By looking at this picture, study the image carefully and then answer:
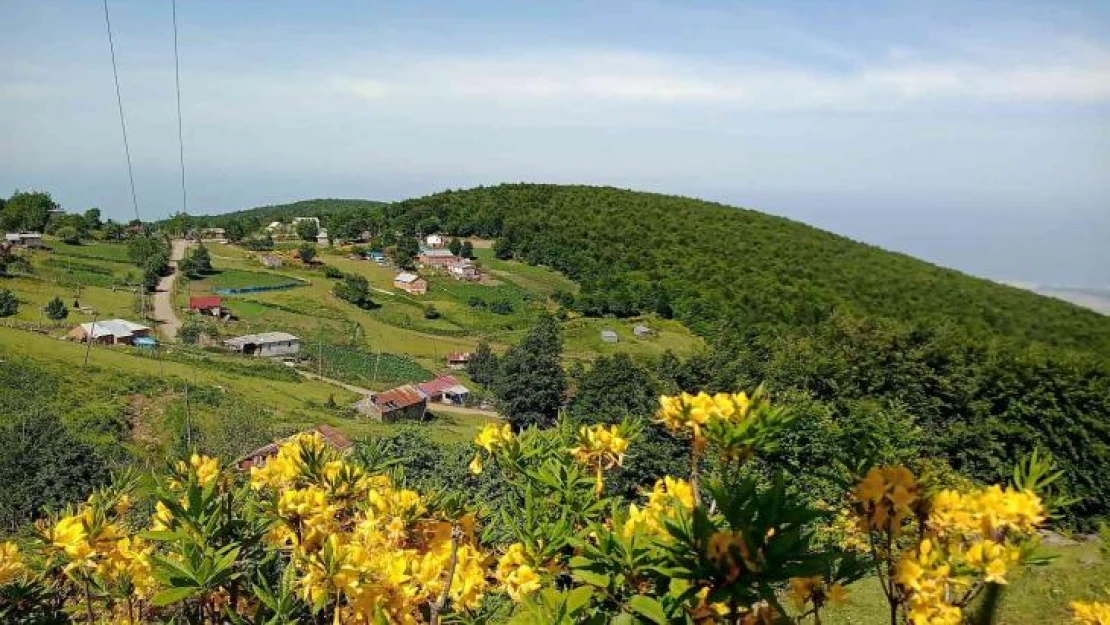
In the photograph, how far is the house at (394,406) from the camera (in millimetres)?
43281

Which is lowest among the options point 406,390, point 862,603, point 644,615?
point 406,390

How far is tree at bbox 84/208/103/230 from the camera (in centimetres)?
8575

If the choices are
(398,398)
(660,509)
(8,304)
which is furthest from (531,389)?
(8,304)

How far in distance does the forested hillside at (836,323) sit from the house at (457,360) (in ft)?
53.0

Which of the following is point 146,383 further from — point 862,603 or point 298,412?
point 862,603

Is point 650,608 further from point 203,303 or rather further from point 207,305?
point 203,303

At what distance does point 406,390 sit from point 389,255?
43617mm

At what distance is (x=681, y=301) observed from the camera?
7044cm

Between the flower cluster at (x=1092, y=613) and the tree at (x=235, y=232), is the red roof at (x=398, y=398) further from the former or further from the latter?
the tree at (x=235, y=232)

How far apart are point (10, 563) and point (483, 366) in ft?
172

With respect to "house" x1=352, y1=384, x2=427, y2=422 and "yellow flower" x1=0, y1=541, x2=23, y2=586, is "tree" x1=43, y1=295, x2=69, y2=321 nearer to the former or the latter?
"house" x1=352, y1=384, x2=427, y2=422

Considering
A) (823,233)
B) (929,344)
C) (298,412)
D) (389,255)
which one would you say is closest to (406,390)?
(298,412)

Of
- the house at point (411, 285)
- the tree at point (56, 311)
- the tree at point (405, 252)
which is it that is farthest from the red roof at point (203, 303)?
the tree at point (405, 252)

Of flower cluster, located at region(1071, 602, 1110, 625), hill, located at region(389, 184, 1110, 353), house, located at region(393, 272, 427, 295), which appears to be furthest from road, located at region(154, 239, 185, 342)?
flower cluster, located at region(1071, 602, 1110, 625)
